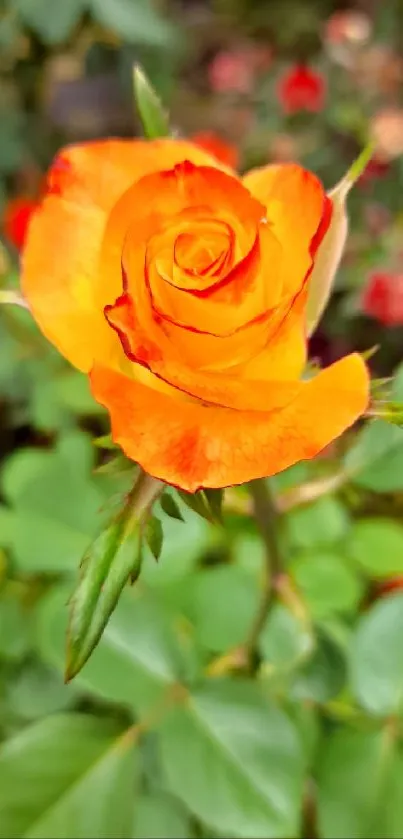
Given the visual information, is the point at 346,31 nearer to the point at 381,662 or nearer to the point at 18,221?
the point at 18,221

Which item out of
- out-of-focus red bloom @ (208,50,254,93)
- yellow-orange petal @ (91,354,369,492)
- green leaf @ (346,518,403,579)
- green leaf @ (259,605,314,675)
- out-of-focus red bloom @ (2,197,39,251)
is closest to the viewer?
yellow-orange petal @ (91,354,369,492)

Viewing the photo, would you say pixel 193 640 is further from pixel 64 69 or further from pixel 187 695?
pixel 64 69

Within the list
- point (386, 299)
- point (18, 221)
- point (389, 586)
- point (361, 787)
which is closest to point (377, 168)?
point (386, 299)

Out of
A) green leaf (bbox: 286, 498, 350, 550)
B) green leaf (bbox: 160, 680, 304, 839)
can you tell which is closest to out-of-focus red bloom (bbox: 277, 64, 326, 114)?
green leaf (bbox: 286, 498, 350, 550)

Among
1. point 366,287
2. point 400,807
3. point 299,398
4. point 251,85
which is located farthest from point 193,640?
point 251,85

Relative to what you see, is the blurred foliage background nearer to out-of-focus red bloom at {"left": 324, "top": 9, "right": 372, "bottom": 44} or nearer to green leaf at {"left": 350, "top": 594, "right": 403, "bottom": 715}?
green leaf at {"left": 350, "top": 594, "right": 403, "bottom": 715}

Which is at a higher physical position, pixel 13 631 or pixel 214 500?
pixel 214 500

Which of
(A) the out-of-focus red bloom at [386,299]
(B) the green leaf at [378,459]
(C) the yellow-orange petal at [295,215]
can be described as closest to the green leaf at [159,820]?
(B) the green leaf at [378,459]
